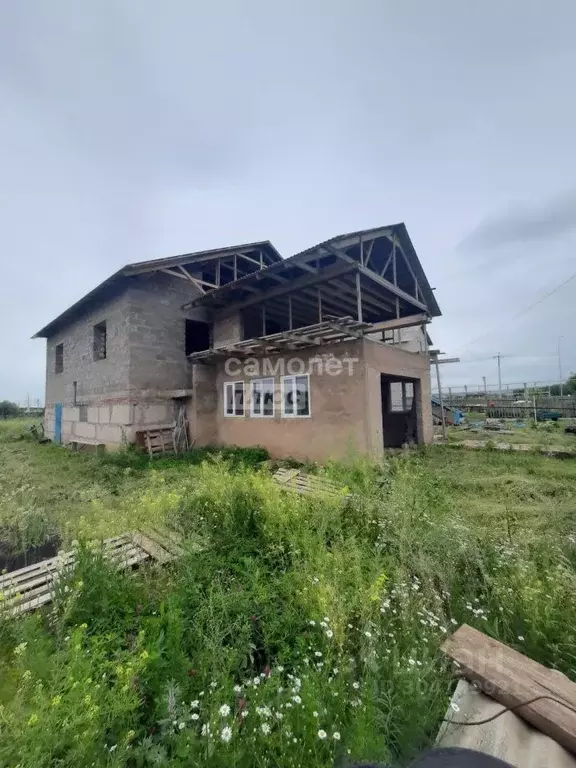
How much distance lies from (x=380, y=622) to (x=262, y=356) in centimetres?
854

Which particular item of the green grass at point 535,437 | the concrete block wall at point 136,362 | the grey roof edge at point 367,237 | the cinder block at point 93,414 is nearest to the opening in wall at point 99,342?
the concrete block wall at point 136,362

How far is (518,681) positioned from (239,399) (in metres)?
9.96

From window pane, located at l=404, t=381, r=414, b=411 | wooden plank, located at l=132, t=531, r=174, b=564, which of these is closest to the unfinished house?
window pane, located at l=404, t=381, r=414, b=411

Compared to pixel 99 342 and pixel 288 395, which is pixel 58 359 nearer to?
pixel 99 342

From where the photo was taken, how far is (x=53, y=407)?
16062 millimetres

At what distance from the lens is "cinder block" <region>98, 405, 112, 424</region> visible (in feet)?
38.2

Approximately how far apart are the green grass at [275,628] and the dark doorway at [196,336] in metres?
9.59

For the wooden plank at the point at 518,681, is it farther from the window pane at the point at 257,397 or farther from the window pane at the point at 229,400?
the window pane at the point at 229,400

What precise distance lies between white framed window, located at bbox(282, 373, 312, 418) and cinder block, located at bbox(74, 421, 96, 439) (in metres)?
8.04

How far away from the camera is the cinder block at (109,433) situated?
11.0 m

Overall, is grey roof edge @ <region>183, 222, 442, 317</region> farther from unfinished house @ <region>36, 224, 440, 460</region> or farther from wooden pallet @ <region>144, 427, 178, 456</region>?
wooden pallet @ <region>144, 427, 178, 456</region>

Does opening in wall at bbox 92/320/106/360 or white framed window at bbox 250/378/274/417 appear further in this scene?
opening in wall at bbox 92/320/106/360

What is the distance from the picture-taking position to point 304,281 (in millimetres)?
8797

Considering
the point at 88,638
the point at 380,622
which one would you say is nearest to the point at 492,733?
the point at 380,622
